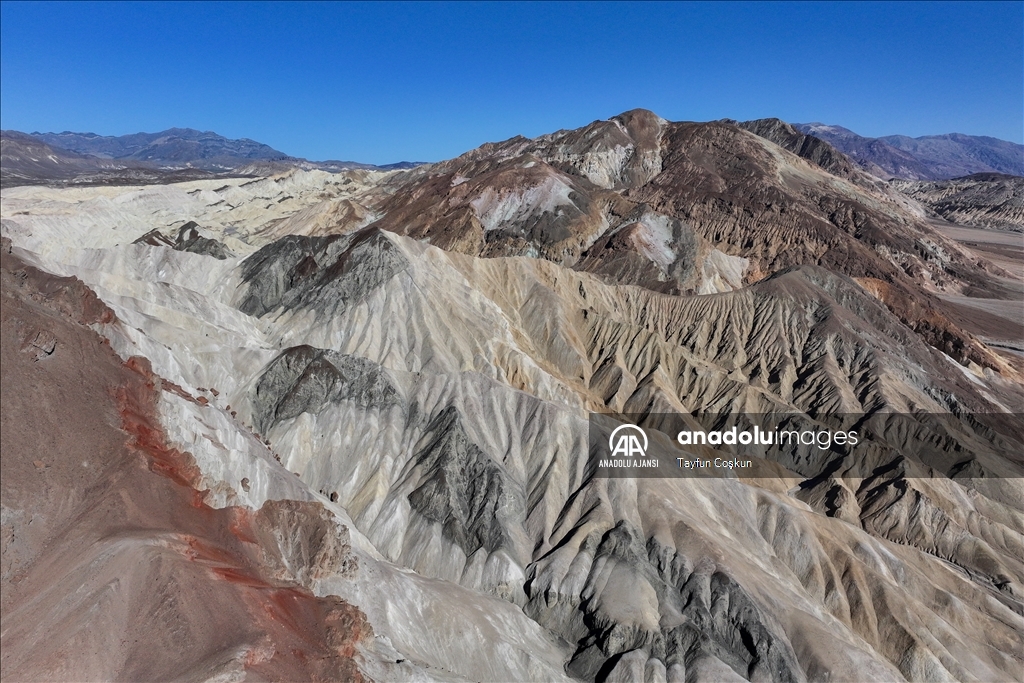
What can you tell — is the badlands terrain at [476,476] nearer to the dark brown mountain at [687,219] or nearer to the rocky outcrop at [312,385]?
the rocky outcrop at [312,385]

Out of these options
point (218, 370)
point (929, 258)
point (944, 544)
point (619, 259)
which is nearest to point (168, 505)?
point (218, 370)
